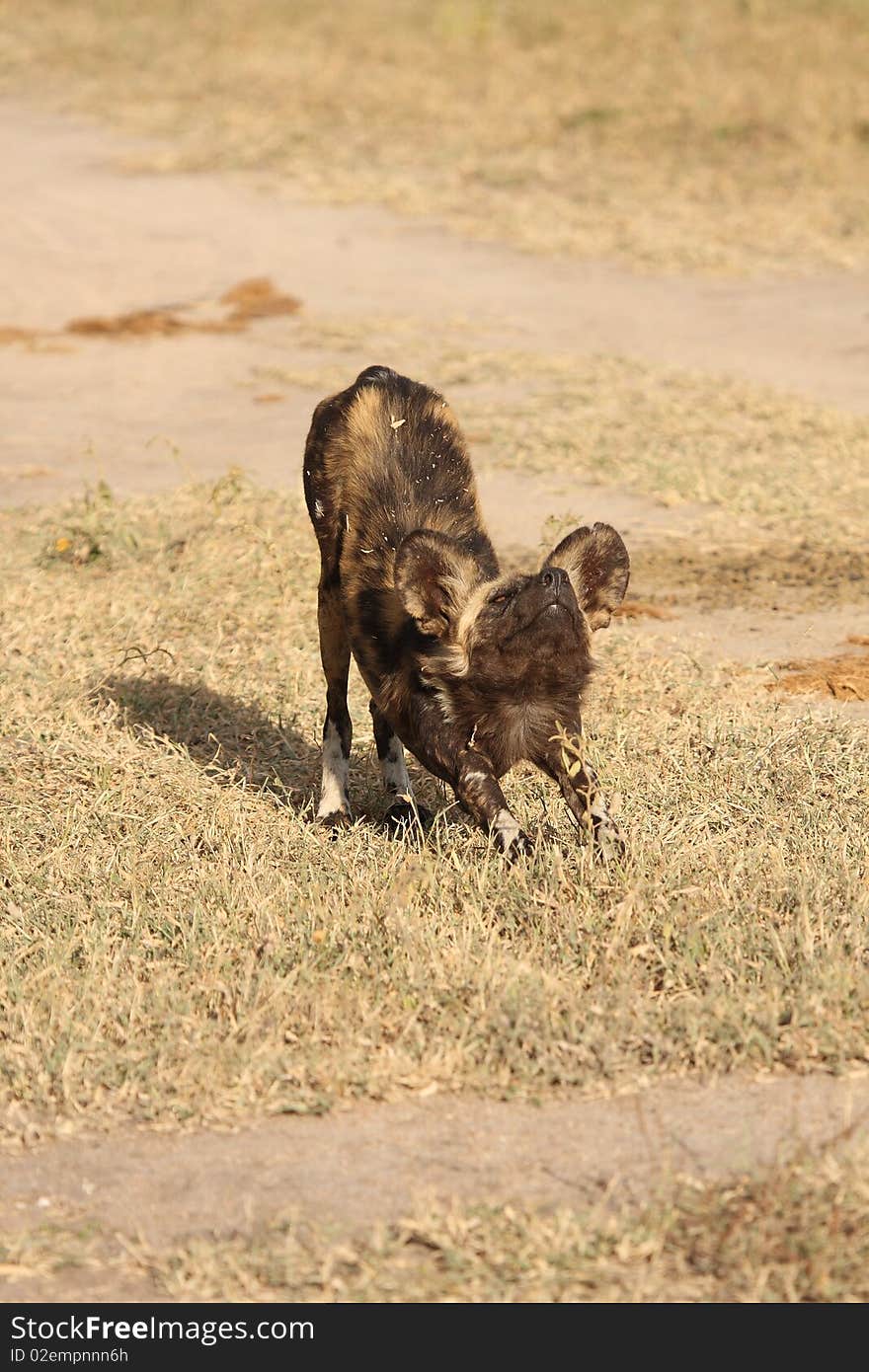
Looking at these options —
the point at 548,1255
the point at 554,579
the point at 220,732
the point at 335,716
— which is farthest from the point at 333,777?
the point at 548,1255

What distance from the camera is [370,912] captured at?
514 cm

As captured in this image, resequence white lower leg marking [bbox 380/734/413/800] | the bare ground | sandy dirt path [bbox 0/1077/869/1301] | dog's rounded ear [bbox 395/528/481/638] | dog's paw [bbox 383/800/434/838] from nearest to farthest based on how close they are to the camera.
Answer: sandy dirt path [bbox 0/1077/869/1301] < the bare ground < dog's rounded ear [bbox 395/528/481/638] < dog's paw [bbox 383/800/434/838] < white lower leg marking [bbox 380/734/413/800]

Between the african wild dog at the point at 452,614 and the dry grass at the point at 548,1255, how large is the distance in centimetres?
157

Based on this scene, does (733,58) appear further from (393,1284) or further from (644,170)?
(393,1284)

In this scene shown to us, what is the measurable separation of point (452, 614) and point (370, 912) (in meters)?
0.88

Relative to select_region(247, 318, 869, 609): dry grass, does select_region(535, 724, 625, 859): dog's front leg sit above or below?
above

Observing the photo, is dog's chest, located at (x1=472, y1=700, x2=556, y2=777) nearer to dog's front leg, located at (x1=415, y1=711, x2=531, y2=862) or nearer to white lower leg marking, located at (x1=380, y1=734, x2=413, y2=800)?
dog's front leg, located at (x1=415, y1=711, x2=531, y2=862)

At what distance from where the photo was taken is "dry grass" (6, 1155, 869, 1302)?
12.1ft

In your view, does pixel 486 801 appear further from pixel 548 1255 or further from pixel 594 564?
pixel 548 1255

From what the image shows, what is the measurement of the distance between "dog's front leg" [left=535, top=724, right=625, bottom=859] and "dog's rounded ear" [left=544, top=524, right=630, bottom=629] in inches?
15.5

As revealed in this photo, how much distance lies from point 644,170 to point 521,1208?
49.2 ft

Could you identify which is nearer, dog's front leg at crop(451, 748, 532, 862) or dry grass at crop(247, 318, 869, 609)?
dog's front leg at crop(451, 748, 532, 862)

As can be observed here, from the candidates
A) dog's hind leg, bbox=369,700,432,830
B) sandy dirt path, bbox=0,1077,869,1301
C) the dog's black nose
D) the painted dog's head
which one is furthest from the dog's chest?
sandy dirt path, bbox=0,1077,869,1301

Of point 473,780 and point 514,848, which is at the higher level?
point 473,780
